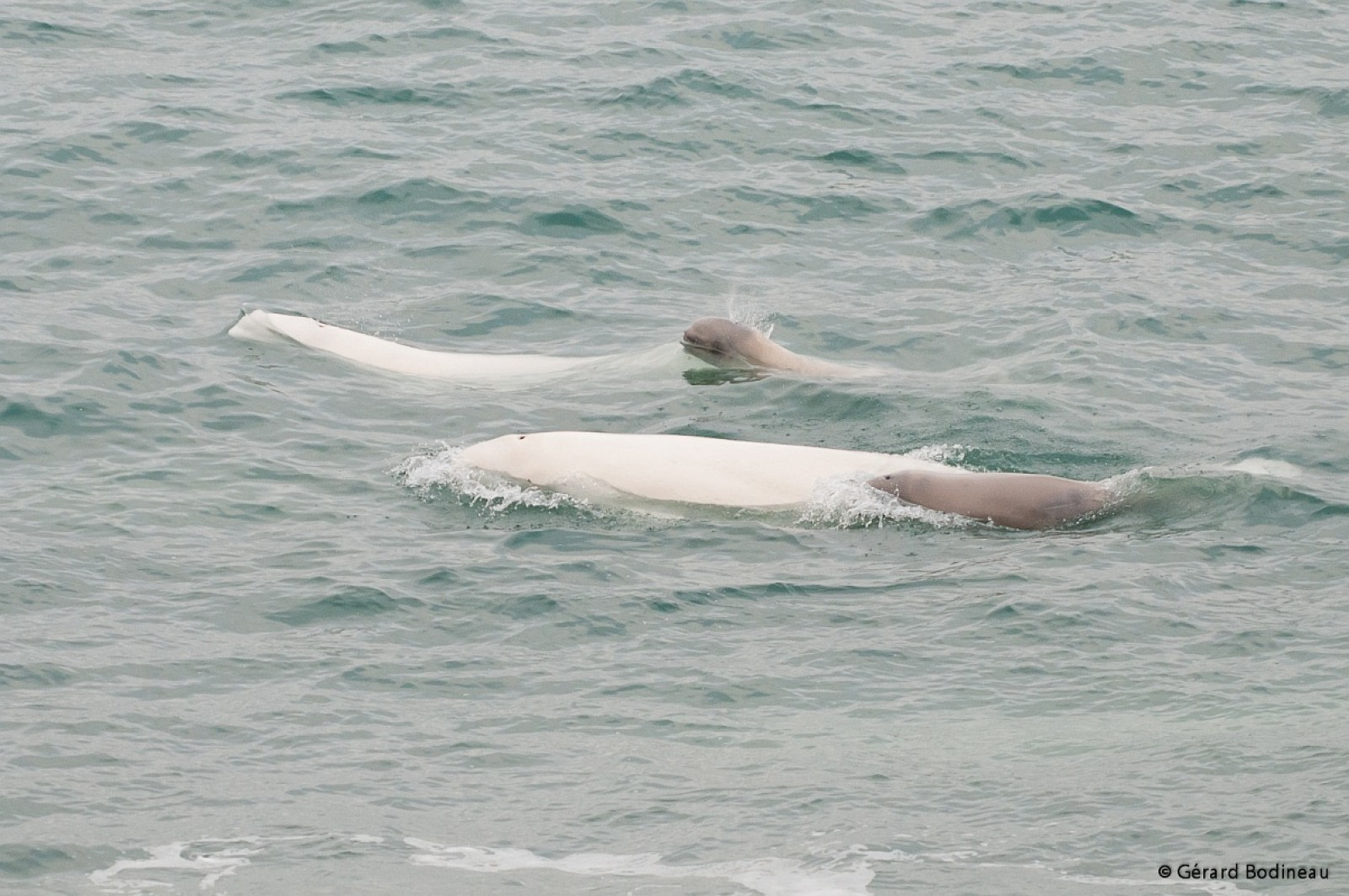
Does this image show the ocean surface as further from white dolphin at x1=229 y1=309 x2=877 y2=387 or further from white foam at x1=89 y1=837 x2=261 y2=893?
white dolphin at x1=229 y1=309 x2=877 y2=387

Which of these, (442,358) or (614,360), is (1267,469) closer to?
(614,360)

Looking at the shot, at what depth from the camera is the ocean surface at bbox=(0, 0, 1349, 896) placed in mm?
→ 9023

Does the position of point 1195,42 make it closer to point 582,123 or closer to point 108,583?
point 582,123

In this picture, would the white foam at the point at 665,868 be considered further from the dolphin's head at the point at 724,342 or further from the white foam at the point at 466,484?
the dolphin's head at the point at 724,342

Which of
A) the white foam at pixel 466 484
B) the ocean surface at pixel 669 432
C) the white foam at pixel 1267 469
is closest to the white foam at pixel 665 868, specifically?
the ocean surface at pixel 669 432

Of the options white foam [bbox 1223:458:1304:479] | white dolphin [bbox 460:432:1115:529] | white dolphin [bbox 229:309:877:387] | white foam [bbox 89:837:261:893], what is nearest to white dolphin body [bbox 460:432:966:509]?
white dolphin [bbox 460:432:1115:529]

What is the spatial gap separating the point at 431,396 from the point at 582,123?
8266 millimetres

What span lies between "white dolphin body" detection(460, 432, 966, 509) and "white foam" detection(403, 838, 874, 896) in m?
4.76

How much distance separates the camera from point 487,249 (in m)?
19.9

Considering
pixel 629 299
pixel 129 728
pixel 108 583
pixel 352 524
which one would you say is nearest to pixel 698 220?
pixel 629 299

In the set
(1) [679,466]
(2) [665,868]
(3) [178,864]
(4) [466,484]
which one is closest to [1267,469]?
(1) [679,466]

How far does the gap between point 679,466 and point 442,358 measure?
414 centimetres

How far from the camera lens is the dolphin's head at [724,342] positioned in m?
16.5

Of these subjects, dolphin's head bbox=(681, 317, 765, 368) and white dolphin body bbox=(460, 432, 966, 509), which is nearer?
white dolphin body bbox=(460, 432, 966, 509)
